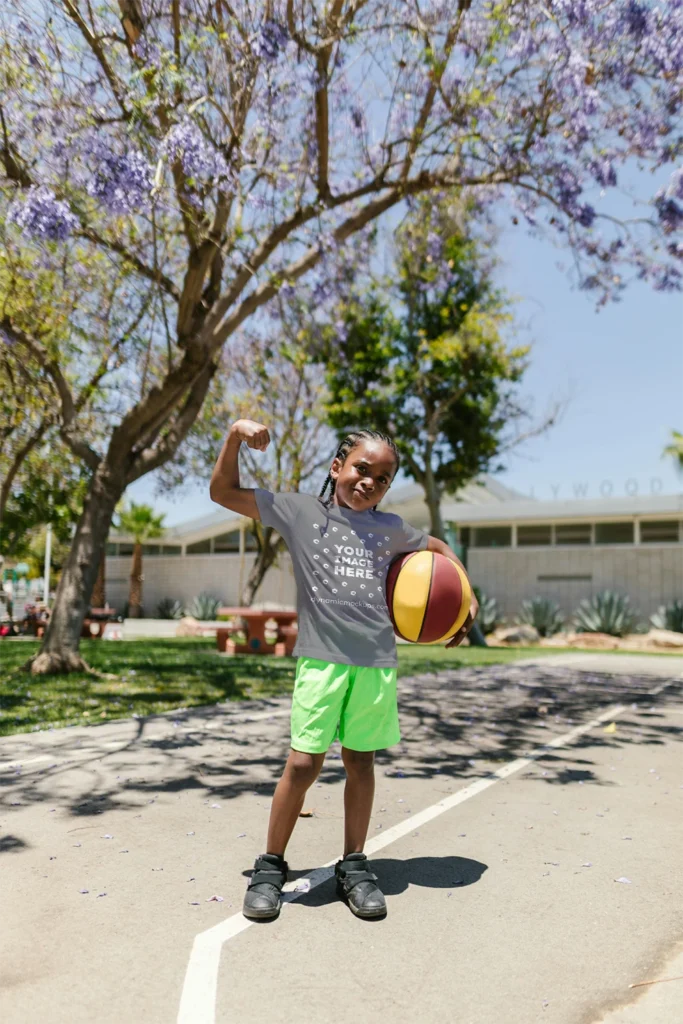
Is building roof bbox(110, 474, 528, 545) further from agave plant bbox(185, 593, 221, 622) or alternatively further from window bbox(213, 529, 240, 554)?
agave plant bbox(185, 593, 221, 622)

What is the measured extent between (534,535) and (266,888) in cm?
2873

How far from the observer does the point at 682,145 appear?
10781mm

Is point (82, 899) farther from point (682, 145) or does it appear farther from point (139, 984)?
point (682, 145)

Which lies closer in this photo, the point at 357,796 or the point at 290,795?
the point at 290,795

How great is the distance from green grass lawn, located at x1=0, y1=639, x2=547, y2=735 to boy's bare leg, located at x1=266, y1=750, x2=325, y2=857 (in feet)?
15.0

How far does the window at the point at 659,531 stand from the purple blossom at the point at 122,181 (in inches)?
940

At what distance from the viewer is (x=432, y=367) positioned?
21.7 m

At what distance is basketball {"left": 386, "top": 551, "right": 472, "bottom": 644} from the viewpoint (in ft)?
12.3

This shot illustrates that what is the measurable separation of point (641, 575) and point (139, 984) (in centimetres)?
2791

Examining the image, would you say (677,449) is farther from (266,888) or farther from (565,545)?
(266,888)

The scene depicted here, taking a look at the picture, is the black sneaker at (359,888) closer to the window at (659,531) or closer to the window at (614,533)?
the window at (659,531)

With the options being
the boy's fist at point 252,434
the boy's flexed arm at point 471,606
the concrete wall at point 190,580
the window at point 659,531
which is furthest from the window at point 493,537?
the boy's fist at point 252,434

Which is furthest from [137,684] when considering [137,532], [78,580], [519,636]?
[137,532]

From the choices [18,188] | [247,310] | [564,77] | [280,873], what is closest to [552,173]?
[564,77]
